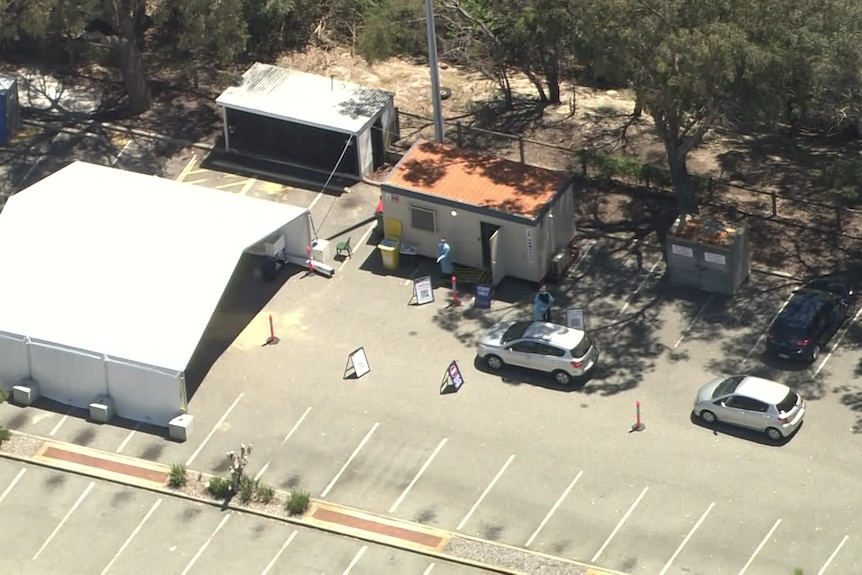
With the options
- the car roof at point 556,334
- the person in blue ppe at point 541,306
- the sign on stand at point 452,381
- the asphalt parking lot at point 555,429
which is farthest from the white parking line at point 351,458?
the person in blue ppe at point 541,306

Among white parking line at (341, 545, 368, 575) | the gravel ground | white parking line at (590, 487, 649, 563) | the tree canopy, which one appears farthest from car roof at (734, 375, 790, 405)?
white parking line at (341, 545, 368, 575)

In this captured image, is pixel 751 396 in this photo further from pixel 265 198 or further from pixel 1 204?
pixel 1 204

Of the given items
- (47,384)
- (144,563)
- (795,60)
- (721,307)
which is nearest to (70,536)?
(144,563)

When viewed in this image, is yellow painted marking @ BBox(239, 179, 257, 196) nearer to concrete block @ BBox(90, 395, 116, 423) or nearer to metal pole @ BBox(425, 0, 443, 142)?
metal pole @ BBox(425, 0, 443, 142)

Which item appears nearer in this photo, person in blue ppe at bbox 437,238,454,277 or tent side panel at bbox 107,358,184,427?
tent side panel at bbox 107,358,184,427

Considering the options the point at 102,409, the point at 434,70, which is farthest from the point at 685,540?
the point at 434,70

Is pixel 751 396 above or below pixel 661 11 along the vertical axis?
below

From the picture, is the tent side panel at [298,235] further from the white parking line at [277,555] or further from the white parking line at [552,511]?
the white parking line at [552,511]
